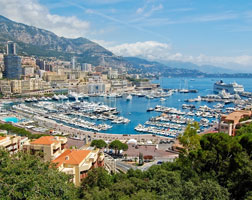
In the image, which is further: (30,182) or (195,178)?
(195,178)

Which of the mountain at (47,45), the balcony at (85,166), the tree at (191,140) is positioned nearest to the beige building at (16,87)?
the balcony at (85,166)

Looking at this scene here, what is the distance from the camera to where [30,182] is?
540cm

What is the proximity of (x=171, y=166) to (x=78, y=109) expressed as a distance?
94.3 ft

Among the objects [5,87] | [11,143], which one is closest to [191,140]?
[11,143]

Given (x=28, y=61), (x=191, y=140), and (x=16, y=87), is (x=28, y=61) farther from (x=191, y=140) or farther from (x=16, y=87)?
(x=191, y=140)

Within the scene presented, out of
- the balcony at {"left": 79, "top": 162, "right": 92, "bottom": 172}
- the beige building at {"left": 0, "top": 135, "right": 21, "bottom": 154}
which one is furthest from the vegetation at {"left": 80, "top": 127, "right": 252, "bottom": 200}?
the beige building at {"left": 0, "top": 135, "right": 21, "bottom": 154}

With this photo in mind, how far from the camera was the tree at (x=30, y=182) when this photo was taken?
17.2ft

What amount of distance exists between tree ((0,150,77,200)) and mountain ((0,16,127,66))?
9953cm

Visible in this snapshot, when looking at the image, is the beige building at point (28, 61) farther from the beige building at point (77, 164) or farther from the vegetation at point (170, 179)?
the vegetation at point (170, 179)

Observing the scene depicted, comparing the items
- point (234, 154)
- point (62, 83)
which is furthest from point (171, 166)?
point (62, 83)

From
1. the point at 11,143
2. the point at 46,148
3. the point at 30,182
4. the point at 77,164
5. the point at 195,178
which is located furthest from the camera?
the point at 11,143

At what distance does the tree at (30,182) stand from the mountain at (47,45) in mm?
99532

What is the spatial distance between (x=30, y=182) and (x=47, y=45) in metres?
144

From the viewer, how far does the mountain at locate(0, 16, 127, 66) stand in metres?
114
